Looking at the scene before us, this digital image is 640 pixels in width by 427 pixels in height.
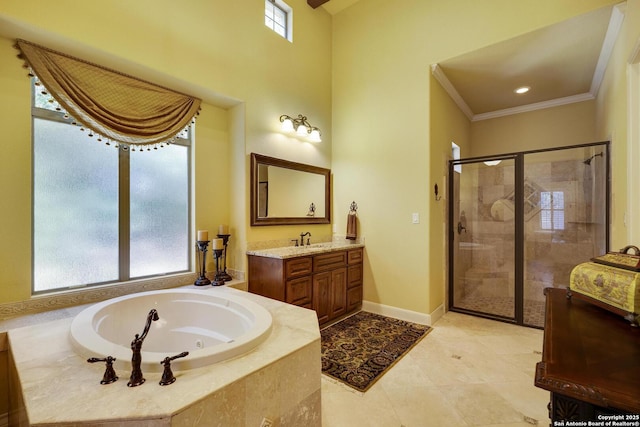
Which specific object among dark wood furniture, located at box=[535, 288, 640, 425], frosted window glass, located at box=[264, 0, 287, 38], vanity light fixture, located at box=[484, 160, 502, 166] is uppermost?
frosted window glass, located at box=[264, 0, 287, 38]

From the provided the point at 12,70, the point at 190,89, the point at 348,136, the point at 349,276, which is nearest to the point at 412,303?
the point at 349,276

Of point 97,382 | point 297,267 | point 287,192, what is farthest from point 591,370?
point 287,192

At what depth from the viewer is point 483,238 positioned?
3619mm

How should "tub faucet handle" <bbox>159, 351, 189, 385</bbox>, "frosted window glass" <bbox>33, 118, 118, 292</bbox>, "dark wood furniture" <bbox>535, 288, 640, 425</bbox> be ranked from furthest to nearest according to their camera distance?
1. "frosted window glass" <bbox>33, 118, 118, 292</bbox>
2. "tub faucet handle" <bbox>159, 351, 189, 385</bbox>
3. "dark wood furniture" <bbox>535, 288, 640, 425</bbox>

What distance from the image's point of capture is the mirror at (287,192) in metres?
3.12

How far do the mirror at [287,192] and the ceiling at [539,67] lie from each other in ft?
6.30

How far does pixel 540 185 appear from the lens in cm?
324

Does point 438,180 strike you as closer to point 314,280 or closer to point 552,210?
point 552,210

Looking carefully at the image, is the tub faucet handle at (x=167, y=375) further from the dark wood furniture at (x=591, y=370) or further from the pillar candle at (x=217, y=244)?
the pillar candle at (x=217, y=244)

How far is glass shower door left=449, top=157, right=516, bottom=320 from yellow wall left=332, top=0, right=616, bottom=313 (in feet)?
1.35

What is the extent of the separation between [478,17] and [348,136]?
72.0 inches

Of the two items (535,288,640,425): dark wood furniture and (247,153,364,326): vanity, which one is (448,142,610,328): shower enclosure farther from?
(535,288,640,425): dark wood furniture

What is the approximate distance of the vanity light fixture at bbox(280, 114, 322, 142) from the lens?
3.35m

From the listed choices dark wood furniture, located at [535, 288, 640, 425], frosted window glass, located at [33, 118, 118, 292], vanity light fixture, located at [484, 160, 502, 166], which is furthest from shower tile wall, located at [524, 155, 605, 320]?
frosted window glass, located at [33, 118, 118, 292]
